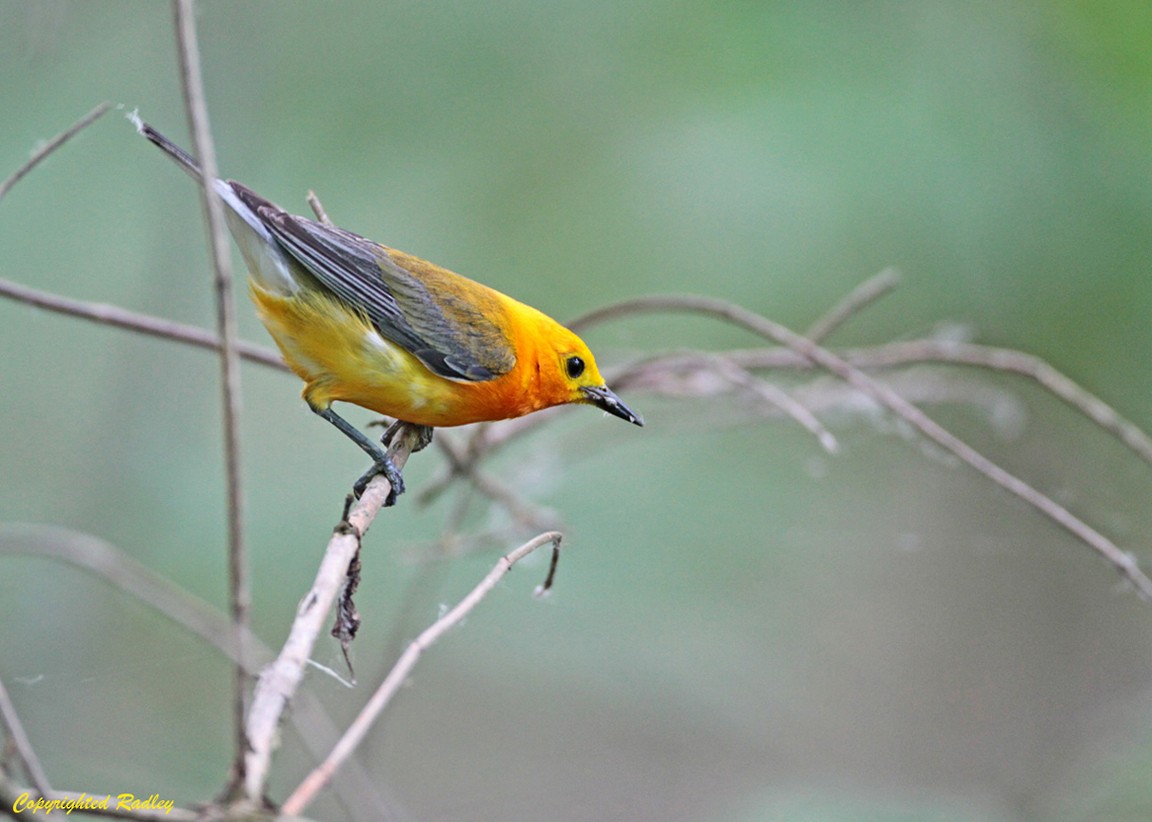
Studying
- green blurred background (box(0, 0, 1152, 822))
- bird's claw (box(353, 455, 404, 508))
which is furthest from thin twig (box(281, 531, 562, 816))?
green blurred background (box(0, 0, 1152, 822))

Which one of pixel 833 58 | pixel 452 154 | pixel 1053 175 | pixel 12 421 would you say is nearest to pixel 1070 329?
pixel 1053 175

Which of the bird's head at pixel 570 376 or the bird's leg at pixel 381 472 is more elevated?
the bird's head at pixel 570 376

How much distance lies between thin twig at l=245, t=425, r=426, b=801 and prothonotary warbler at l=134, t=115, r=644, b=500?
1.02m

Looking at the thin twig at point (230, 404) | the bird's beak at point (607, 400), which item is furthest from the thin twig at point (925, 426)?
the thin twig at point (230, 404)

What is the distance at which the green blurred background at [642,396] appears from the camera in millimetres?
4641

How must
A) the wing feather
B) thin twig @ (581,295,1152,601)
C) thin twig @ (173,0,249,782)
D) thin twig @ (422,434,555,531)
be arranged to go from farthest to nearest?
thin twig @ (422,434,555,531)
the wing feather
thin twig @ (581,295,1152,601)
thin twig @ (173,0,249,782)

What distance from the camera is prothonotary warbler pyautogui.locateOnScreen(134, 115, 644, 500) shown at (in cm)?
Answer: 305

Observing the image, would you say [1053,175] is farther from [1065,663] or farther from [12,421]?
[12,421]

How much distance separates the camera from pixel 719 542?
19.7 ft

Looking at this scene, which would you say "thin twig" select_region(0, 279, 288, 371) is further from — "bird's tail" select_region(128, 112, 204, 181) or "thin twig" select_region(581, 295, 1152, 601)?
"thin twig" select_region(581, 295, 1152, 601)

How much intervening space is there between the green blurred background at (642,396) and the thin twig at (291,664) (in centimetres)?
240

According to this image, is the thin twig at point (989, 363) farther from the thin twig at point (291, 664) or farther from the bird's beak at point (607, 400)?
the thin twig at point (291, 664)

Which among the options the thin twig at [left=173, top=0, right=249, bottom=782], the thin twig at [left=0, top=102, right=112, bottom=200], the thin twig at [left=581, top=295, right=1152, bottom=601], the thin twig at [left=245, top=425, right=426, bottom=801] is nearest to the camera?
the thin twig at [left=173, top=0, right=249, bottom=782]

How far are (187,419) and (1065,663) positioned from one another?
16.9 ft
